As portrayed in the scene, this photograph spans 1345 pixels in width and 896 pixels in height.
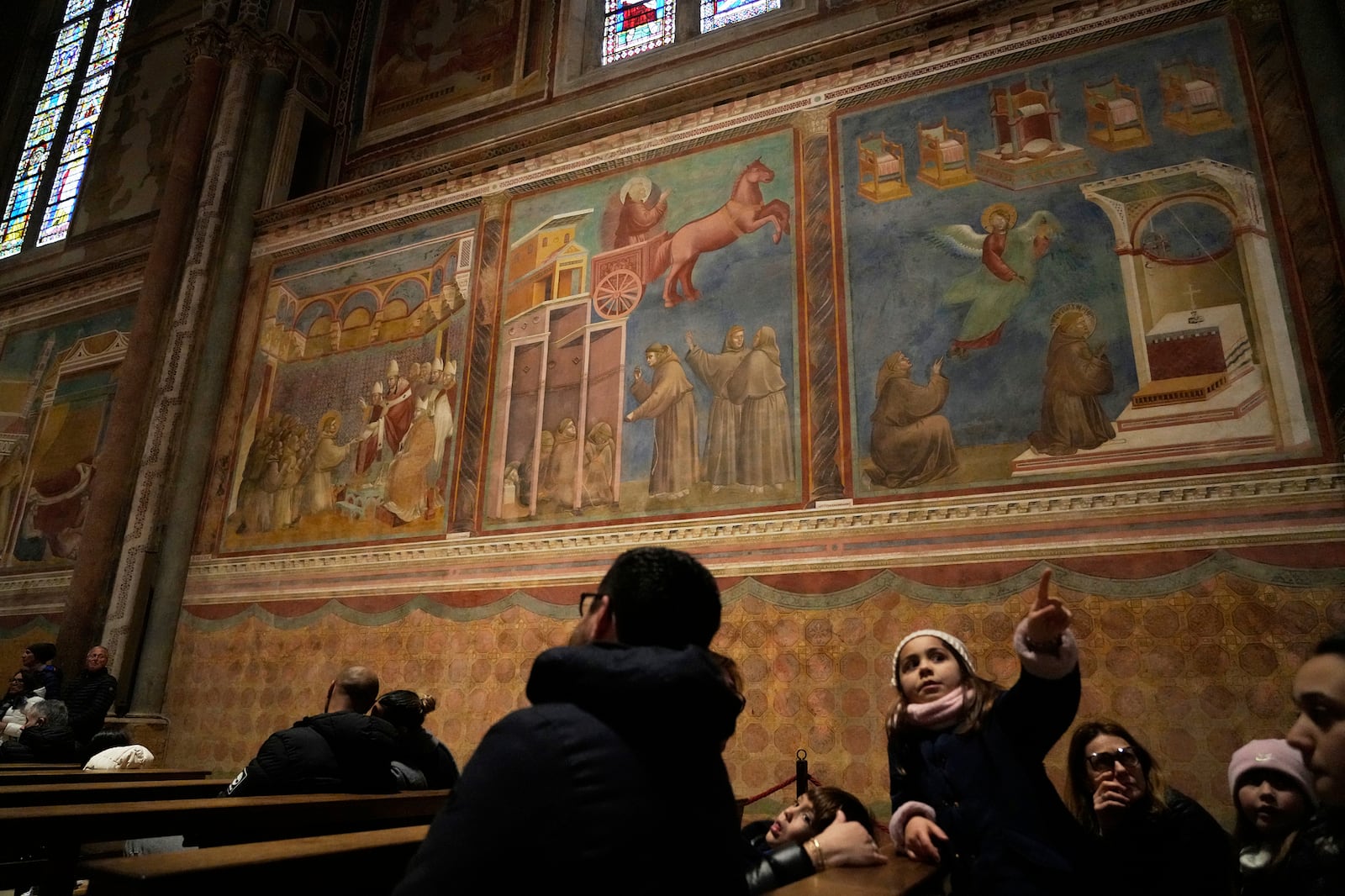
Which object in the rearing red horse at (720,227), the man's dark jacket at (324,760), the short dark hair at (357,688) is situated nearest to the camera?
the man's dark jacket at (324,760)

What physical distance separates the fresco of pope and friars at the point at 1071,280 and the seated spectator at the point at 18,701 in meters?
6.54

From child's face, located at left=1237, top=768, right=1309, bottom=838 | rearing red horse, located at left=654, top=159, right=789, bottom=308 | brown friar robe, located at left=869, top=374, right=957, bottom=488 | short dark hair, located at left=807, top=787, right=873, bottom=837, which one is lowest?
short dark hair, located at left=807, top=787, right=873, bottom=837

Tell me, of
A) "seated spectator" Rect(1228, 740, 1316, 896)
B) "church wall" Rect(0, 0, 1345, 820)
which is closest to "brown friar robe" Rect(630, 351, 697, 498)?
"church wall" Rect(0, 0, 1345, 820)

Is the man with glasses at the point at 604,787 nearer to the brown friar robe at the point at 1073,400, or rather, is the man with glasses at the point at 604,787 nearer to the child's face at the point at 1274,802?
the child's face at the point at 1274,802

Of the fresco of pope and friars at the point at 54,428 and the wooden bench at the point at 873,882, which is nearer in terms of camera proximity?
the wooden bench at the point at 873,882

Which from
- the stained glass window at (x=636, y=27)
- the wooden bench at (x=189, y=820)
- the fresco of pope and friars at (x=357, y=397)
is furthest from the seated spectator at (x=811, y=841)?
the stained glass window at (x=636, y=27)

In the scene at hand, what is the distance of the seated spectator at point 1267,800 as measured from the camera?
2.47 meters

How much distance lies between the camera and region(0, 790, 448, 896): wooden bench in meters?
2.27

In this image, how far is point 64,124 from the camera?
1373 cm

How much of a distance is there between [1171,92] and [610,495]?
16.9 ft

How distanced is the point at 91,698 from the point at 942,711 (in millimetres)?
7674

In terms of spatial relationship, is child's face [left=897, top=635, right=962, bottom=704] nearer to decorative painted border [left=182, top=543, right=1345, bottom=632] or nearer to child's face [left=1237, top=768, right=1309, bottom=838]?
child's face [left=1237, top=768, right=1309, bottom=838]

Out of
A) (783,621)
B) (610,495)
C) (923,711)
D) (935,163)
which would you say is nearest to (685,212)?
(935,163)

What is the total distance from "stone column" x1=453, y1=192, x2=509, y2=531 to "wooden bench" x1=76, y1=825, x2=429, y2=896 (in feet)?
18.1
